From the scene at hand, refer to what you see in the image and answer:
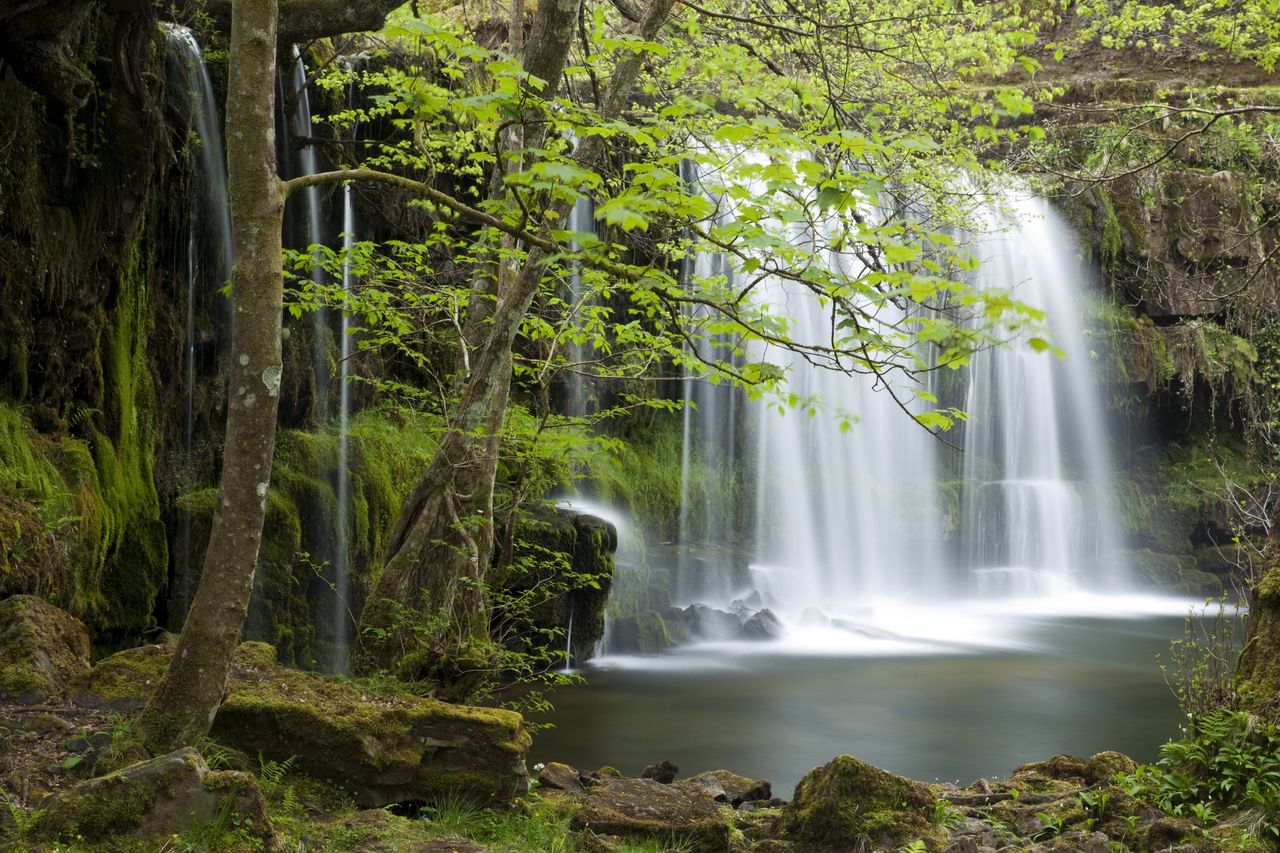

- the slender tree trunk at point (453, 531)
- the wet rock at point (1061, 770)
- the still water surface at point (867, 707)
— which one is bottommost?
the still water surface at point (867, 707)

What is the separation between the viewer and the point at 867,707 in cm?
1073

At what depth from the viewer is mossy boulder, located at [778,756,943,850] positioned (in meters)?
5.14

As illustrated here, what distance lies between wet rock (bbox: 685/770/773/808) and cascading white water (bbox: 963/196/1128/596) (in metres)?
14.1

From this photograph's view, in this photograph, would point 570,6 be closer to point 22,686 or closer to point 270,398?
point 270,398

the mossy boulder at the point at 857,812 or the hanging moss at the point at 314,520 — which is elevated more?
the hanging moss at the point at 314,520

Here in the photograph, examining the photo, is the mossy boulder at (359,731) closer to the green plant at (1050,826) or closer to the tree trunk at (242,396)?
the tree trunk at (242,396)

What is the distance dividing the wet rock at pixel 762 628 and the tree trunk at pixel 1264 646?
29.2ft

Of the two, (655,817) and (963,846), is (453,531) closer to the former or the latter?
(655,817)

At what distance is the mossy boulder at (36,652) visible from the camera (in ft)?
15.3

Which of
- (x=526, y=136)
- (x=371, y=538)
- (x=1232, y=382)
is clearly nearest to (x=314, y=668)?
(x=371, y=538)

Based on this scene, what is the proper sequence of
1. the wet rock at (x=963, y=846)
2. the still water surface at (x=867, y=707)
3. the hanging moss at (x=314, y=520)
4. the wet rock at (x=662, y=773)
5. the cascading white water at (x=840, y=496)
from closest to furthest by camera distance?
A: the wet rock at (x=963, y=846)
the wet rock at (x=662, y=773)
the still water surface at (x=867, y=707)
the hanging moss at (x=314, y=520)
the cascading white water at (x=840, y=496)

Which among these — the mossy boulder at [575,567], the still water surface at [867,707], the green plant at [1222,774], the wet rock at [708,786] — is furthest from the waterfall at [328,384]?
the green plant at [1222,774]

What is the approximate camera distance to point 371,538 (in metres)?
11.1

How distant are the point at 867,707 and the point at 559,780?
5.38 m
